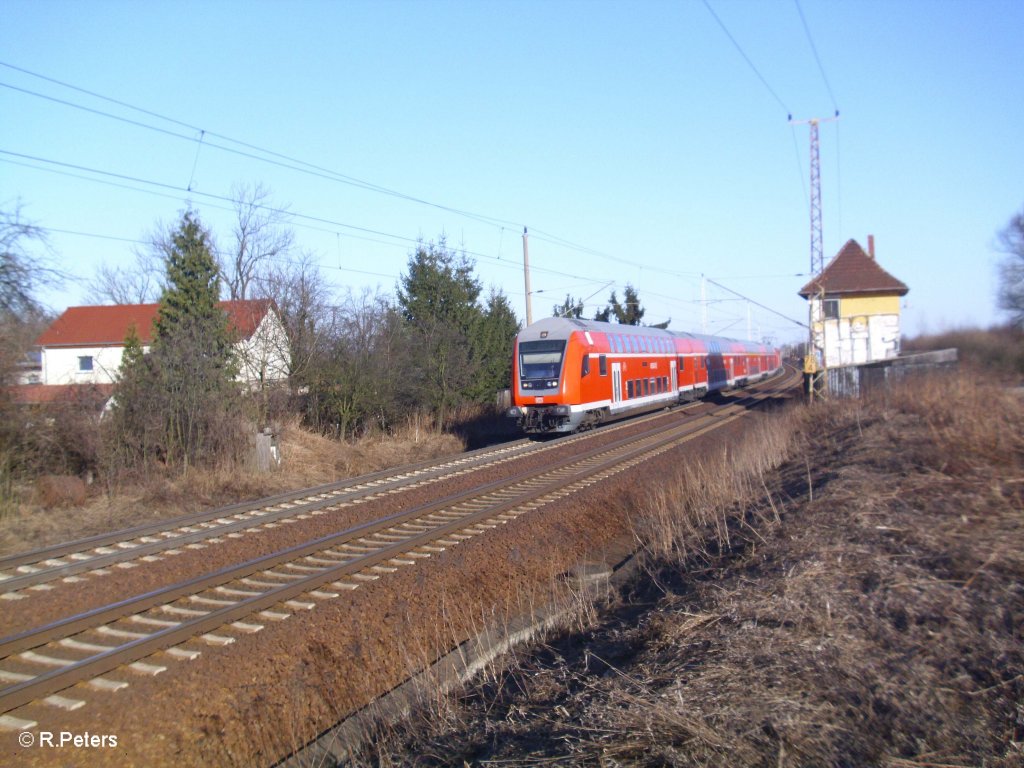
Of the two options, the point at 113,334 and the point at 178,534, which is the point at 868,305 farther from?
the point at 113,334

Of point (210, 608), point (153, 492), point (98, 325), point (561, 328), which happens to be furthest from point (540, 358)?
point (98, 325)

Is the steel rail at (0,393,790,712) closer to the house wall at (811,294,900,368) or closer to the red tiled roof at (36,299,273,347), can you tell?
the house wall at (811,294,900,368)

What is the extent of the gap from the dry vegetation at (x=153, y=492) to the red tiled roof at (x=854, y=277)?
89.8 feet

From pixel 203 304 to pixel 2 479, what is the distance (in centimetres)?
797

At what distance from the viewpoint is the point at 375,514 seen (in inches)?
456

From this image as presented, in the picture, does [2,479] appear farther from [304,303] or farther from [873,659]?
[873,659]

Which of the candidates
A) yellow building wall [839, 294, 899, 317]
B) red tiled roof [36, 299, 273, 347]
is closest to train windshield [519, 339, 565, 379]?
yellow building wall [839, 294, 899, 317]

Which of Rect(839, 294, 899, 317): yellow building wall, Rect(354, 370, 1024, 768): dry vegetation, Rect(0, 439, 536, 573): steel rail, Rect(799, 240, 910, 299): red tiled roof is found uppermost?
Rect(799, 240, 910, 299): red tiled roof

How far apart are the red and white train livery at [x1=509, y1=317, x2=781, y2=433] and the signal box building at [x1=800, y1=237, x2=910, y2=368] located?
6473mm

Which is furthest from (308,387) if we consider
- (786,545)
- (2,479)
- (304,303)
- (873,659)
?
(873,659)

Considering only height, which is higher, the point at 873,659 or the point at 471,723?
the point at 873,659

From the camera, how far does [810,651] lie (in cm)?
455

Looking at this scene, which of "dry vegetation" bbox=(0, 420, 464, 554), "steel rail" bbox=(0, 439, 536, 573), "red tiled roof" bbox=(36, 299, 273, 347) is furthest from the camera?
"red tiled roof" bbox=(36, 299, 273, 347)

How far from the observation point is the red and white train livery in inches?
843
